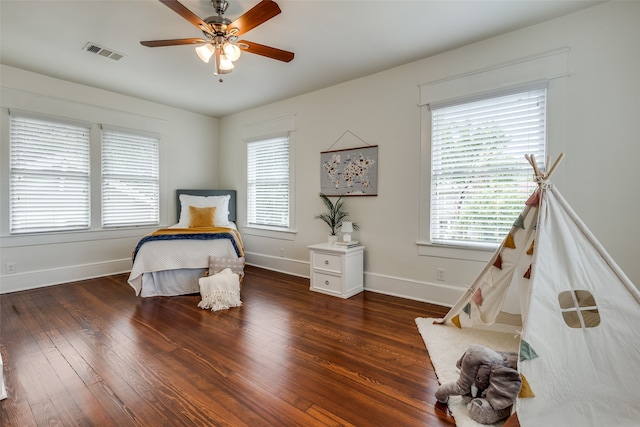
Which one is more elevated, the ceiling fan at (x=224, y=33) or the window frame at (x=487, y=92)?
the ceiling fan at (x=224, y=33)

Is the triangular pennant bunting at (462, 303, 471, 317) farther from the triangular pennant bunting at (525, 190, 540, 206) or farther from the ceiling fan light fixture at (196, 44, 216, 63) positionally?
the ceiling fan light fixture at (196, 44, 216, 63)

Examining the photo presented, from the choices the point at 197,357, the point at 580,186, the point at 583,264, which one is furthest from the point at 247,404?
the point at 580,186

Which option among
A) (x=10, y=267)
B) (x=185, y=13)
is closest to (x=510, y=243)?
(x=185, y=13)

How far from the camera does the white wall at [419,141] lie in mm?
2348

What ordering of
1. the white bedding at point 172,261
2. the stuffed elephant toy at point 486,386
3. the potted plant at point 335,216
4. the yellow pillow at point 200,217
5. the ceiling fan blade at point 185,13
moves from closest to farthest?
the stuffed elephant toy at point 486,386, the ceiling fan blade at point 185,13, the white bedding at point 172,261, the potted plant at point 335,216, the yellow pillow at point 200,217

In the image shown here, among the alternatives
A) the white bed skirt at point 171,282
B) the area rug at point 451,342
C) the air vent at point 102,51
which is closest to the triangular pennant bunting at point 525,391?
the area rug at point 451,342

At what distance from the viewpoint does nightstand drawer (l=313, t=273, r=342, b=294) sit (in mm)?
3500

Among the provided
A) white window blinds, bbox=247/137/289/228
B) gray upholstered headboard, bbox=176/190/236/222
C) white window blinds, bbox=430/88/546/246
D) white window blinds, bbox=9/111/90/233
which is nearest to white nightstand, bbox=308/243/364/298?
white window blinds, bbox=430/88/546/246

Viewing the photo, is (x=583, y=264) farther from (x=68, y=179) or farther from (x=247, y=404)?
(x=68, y=179)

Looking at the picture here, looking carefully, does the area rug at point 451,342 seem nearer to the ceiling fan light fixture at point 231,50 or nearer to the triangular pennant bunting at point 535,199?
the triangular pennant bunting at point 535,199

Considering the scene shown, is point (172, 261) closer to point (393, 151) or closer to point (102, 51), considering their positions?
point (102, 51)

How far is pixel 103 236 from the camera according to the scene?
14.2 ft

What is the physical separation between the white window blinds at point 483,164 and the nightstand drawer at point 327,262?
Answer: 3.54 ft

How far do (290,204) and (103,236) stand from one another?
2721mm
